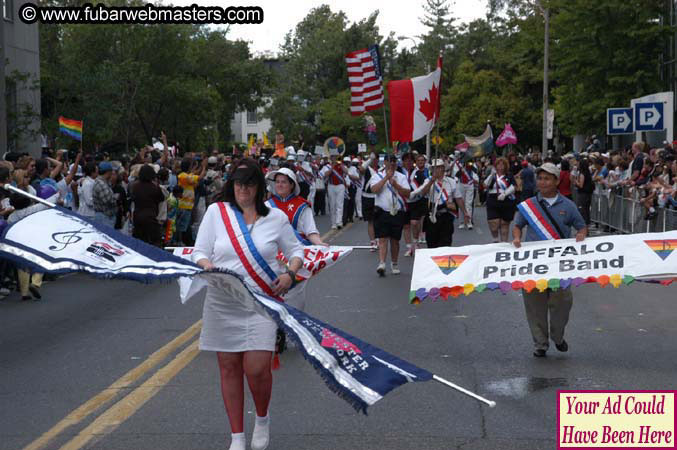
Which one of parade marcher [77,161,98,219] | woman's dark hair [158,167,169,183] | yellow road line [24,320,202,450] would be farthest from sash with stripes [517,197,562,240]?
woman's dark hair [158,167,169,183]

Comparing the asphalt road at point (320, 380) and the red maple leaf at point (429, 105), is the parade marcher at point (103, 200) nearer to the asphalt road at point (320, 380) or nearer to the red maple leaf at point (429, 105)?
the asphalt road at point (320, 380)

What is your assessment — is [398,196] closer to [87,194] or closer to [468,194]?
[87,194]

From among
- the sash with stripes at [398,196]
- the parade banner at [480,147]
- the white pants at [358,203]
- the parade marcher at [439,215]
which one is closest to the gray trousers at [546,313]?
the sash with stripes at [398,196]

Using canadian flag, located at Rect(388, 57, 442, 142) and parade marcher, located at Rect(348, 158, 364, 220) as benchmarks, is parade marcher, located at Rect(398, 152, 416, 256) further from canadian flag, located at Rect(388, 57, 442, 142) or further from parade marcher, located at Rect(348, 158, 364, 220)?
parade marcher, located at Rect(348, 158, 364, 220)

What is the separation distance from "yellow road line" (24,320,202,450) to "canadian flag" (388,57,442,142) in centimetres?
841

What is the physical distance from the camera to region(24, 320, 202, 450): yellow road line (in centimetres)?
667

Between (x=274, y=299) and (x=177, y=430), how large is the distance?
127cm

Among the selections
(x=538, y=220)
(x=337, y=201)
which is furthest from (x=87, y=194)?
(x=337, y=201)

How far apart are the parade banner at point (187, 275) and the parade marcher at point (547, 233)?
12.5 feet

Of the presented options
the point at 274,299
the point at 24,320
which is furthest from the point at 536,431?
the point at 24,320

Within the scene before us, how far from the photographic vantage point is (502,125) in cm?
6762

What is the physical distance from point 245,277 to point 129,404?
189 cm

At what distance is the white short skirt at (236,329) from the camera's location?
595cm

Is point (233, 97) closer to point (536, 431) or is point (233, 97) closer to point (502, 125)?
point (502, 125)
